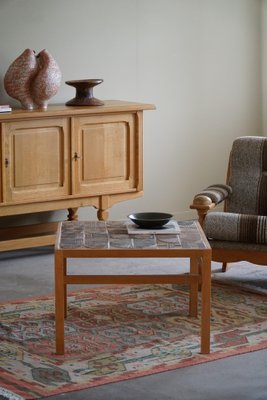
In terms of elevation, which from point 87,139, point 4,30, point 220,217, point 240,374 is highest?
point 4,30

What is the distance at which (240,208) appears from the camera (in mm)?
5457

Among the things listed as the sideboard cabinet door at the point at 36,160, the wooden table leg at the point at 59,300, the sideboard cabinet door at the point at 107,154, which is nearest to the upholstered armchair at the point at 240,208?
the sideboard cabinet door at the point at 107,154

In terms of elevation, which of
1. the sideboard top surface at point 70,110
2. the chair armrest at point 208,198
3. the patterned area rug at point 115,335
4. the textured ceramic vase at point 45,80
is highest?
the textured ceramic vase at point 45,80

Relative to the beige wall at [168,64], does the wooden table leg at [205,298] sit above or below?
below

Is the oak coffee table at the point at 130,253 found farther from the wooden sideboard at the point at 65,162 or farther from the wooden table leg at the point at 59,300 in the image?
the wooden sideboard at the point at 65,162

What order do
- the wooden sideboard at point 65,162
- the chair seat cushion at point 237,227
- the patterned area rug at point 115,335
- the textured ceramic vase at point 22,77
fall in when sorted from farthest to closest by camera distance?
the textured ceramic vase at point 22,77 → the wooden sideboard at point 65,162 → the chair seat cushion at point 237,227 → the patterned area rug at point 115,335

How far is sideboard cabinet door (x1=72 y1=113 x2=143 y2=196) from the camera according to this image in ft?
18.9

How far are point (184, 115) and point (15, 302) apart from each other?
2.44 meters

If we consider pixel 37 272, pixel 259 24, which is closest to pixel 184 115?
pixel 259 24

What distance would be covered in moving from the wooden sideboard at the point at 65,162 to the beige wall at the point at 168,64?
454 mm

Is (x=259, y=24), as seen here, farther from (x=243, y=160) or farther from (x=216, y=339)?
(x=216, y=339)

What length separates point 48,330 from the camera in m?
4.36

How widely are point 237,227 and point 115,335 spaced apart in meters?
1.04

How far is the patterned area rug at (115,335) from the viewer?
379 centimetres
